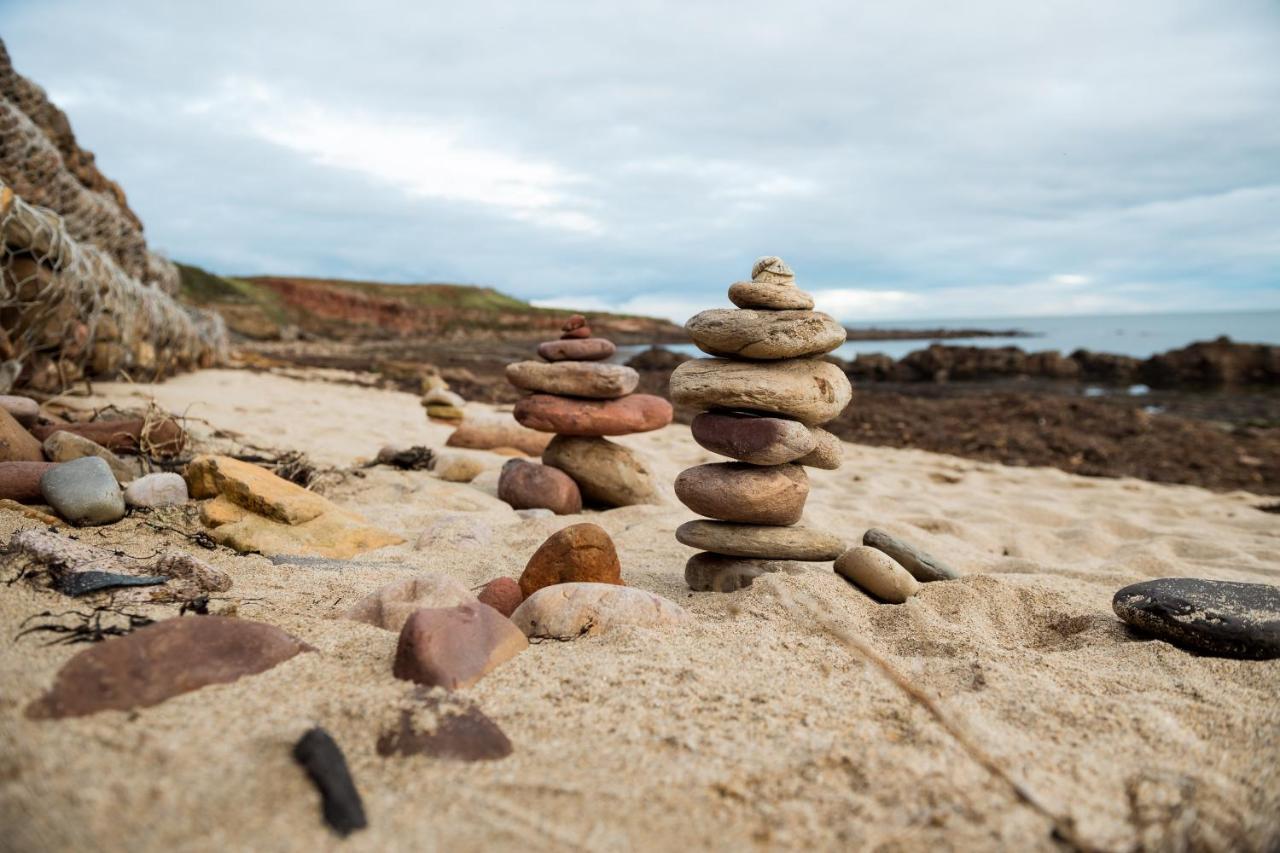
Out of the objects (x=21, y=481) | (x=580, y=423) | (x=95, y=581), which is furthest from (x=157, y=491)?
(x=580, y=423)

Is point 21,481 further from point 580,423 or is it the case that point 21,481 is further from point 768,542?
point 768,542

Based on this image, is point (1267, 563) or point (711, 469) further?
point (1267, 563)

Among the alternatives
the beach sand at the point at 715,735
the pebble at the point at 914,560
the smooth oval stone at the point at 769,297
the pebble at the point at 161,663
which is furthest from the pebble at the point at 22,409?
the pebble at the point at 914,560

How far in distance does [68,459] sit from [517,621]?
9.25 ft

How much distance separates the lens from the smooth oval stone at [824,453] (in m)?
3.75

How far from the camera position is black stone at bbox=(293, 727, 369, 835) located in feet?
4.82

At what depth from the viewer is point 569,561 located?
3082mm

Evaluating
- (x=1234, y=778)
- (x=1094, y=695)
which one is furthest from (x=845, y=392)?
(x=1234, y=778)

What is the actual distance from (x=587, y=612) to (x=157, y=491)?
2363mm

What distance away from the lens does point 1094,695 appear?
7.34 feet

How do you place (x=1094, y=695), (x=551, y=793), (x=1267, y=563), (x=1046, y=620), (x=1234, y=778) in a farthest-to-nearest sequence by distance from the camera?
(x=1267, y=563) → (x=1046, y=620) → (x=1094, y=695) → (x=1234, y=778) → (x=551, y=793)

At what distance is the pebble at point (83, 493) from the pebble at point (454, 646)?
1.89 m

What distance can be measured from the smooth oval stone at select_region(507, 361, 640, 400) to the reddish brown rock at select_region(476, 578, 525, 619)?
2430mm

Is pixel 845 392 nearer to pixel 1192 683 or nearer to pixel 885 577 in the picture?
pixel 885 577
